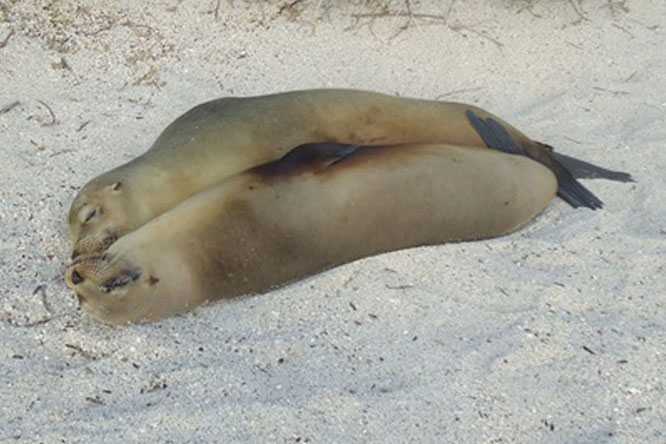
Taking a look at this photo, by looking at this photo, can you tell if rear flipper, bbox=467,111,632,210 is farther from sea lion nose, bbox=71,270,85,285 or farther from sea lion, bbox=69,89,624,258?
sea lion nose, bbox=71,270,85,285

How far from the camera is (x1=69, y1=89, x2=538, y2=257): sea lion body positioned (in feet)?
11.4

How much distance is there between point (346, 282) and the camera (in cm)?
338

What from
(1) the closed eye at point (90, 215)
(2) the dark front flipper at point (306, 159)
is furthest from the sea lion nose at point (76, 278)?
(2) the dark front flipper at point (306, 159)

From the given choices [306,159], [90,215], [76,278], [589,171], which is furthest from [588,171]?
[76,278]

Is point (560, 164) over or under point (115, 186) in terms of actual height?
under

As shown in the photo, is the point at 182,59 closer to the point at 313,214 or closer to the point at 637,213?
the point at 313,214

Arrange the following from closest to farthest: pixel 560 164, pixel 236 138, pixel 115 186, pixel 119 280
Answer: pixel 119 280 < pixel 115 186 < pixel 236 138 < pixel 560 164

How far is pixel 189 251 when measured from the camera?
3230 mm

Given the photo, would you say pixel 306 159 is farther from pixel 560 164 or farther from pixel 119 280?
pixel 560 164

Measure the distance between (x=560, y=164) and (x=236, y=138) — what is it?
1584 millimetres

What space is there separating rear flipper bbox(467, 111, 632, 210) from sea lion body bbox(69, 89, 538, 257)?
51mm

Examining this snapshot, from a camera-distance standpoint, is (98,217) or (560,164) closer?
(98,217)

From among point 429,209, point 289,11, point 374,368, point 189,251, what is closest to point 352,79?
point 289,11

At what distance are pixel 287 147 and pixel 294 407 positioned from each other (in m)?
1.41
